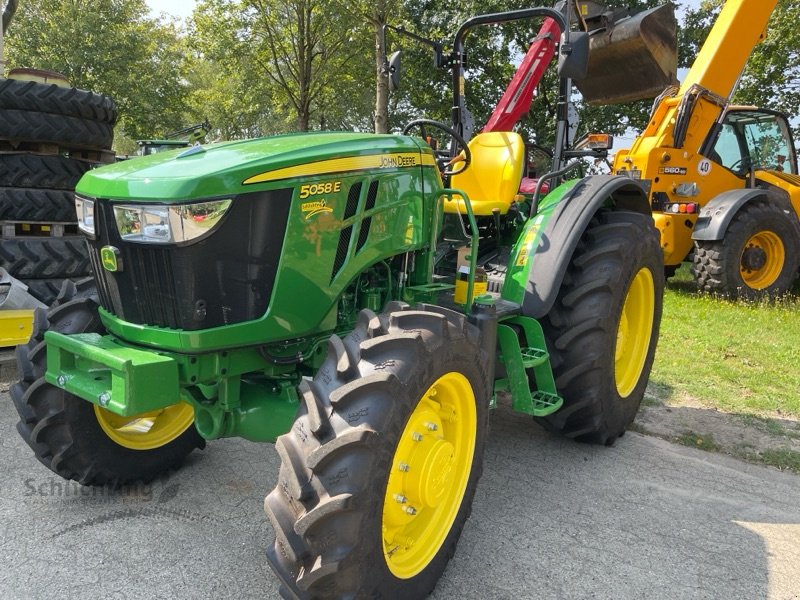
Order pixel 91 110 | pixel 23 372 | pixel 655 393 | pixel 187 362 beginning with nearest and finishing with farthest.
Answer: pixel 187 362
pixel 23 372
pixel 655 393
pixel 91 110

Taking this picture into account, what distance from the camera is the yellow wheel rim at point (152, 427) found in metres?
3.08

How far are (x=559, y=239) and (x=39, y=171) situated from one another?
13.0 ft

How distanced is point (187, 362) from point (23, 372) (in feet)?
3.30

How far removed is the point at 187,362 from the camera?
2344mm

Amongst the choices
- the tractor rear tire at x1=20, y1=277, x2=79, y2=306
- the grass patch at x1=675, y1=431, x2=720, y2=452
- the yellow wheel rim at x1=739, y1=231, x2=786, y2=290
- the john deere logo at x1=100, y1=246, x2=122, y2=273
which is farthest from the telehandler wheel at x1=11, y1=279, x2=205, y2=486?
the yellow wheel rim at x1=739, y1=231, x2=786, y2=290

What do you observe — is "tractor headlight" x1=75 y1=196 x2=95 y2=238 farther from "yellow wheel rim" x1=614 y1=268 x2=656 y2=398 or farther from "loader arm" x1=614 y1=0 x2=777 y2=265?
"loader arm" x1=614 y1=0 x2=777 y2=265

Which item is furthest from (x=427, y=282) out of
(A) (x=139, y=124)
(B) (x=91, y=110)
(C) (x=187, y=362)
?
(A) (x=139, y=124)

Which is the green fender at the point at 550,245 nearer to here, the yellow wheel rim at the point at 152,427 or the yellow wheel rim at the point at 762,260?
the yellow wheel rim at the point at 152,427

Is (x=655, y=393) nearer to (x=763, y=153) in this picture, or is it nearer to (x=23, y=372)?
(x=23, y=372)

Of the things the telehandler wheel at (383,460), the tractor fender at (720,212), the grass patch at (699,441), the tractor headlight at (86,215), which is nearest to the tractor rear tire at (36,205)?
the tractor headlight at (86,215)

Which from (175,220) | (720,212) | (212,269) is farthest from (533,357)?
(720,212)

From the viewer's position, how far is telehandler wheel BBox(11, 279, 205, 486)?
279cm

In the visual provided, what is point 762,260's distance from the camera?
26.7 ft

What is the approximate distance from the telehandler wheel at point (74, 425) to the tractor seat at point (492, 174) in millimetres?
1984
